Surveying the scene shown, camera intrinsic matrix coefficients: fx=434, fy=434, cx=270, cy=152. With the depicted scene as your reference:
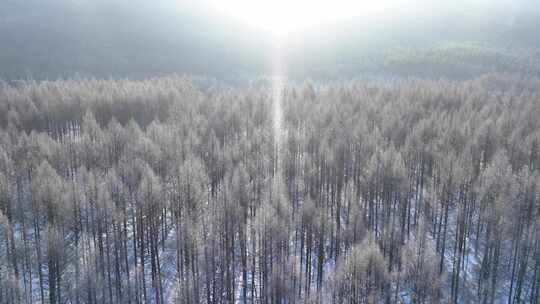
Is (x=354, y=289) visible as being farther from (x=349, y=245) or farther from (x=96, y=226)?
(x=96, y=226)

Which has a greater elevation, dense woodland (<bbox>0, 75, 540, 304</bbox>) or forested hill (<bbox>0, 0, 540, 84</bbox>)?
forested hill (<bbox>0, 0, 540, 84</bbox>)

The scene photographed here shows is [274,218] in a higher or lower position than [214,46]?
lower

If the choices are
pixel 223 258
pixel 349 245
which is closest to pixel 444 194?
pixel 349 245

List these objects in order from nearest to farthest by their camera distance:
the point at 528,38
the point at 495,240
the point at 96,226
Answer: the point at 495,240 < the point at 96,226 < the point at 528,38

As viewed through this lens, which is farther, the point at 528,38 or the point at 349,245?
the point at 528,38

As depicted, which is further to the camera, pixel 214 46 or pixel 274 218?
pixel 214 46

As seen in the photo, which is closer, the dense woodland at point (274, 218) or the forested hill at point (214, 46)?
the dense woodland at point (274, 218)

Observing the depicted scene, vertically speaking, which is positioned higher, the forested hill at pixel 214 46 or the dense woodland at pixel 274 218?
the forested hill at pixel 214 46

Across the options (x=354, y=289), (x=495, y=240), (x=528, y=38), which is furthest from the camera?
(x=528, y=38)
